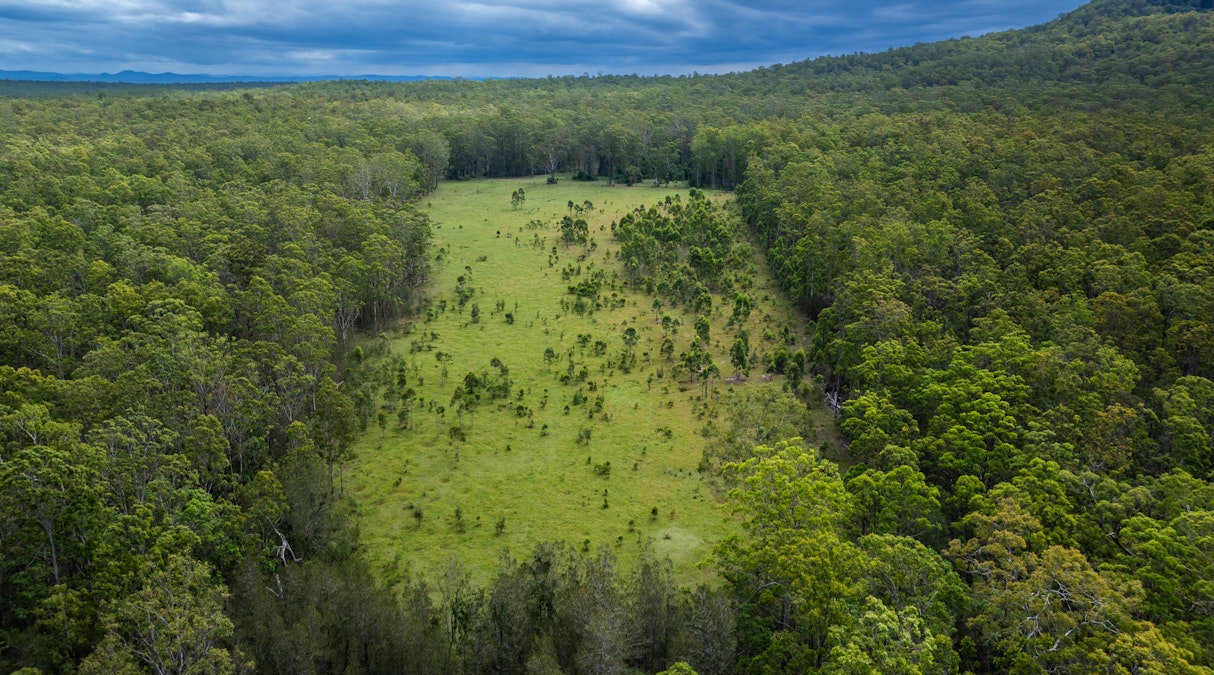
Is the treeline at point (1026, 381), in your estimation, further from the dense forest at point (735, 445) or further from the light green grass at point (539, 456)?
the light green grass at point (539, 456)

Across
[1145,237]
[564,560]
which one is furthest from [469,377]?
[1145,237]

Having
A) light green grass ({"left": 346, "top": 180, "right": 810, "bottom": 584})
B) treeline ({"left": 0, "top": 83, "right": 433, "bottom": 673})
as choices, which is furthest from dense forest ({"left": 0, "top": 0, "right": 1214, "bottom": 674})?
light green grass ({"left": 346, "top": 180, "right": 810, "bottom": 584})

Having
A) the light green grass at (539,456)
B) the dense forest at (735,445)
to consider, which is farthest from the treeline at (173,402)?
the light green grass at (539,456)

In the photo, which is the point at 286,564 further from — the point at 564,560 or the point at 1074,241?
the point at 1074,241

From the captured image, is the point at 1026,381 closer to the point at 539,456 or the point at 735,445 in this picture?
the point at 735,445

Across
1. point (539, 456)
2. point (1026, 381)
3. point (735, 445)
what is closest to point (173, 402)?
point (539, 456)

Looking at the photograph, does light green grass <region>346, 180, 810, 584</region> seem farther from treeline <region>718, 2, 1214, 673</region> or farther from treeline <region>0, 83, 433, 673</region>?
treeline <region>718, 2, 1214, 673</region>
